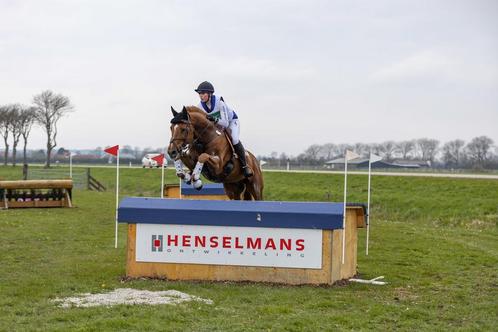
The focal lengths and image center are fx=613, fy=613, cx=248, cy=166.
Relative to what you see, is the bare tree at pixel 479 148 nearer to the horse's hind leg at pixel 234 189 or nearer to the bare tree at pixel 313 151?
the bare tree at pixel 313 151

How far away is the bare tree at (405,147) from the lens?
185 feet

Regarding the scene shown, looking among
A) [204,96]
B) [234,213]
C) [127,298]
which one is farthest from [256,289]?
[204,96]

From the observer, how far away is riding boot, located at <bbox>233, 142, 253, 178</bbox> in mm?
8336

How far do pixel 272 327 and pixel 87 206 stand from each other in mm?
14683

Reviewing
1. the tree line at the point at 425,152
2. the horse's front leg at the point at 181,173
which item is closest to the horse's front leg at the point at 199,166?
the horse's front leg at the point at 181,173

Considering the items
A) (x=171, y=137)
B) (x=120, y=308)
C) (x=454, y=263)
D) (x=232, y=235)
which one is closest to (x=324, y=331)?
(x=120, y=308)

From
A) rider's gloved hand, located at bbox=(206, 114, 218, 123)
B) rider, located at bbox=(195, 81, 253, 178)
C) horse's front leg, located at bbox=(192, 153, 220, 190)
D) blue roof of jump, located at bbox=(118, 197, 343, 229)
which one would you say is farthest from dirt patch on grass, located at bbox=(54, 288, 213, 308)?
rider, located at bbox=(195, 81, 253, 178)

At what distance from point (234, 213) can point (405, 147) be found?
52084 mm

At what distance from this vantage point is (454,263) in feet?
30.1

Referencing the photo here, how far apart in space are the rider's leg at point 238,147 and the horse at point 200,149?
2.3 inches

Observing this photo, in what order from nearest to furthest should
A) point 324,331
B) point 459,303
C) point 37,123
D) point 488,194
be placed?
point 324,331
point 459,303
point 488,194
point 37,123

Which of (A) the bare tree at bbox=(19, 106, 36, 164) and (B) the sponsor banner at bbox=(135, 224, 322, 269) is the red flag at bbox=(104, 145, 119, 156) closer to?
(B) the sponsor banner at bbox=(135, 224, 322, 269)

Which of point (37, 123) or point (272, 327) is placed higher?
point (37, 123)

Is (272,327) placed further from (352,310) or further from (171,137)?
(171,137)
